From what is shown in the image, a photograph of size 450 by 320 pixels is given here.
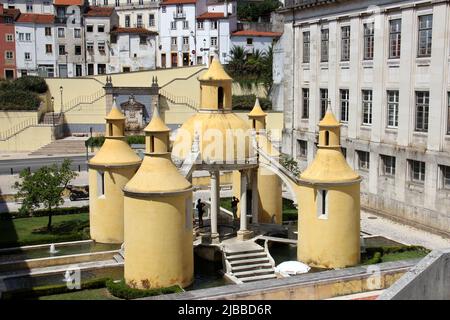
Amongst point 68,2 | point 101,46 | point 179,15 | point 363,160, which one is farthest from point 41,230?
point 179,15

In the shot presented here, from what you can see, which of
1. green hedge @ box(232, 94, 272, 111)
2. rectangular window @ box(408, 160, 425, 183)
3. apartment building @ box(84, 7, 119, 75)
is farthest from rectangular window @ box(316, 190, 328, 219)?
apartment building @ box(84, 7, 119, 75)

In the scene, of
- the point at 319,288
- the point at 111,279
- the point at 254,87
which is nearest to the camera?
the point at 319,288

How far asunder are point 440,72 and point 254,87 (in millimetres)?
40693

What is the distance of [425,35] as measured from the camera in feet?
114

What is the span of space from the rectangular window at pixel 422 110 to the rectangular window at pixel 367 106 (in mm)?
4588

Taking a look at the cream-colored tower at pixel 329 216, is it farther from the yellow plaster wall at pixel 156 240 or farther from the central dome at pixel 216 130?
the yellow plaster wall at pixel 156 240

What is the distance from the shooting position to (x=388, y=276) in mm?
19953

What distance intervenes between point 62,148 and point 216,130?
35383 mm

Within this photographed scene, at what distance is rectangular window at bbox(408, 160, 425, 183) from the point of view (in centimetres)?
3528

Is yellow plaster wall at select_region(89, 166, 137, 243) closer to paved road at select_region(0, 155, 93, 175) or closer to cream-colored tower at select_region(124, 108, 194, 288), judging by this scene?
cream-colored tower at select_region(124, 108, 194, 288)

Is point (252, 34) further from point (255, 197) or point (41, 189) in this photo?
point (255, 197)

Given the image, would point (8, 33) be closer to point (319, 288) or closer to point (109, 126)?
point (109, 126)

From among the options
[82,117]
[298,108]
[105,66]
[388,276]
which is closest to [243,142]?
[388,276]

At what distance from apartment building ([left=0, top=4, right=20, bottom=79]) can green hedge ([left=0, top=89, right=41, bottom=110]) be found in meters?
12.9
